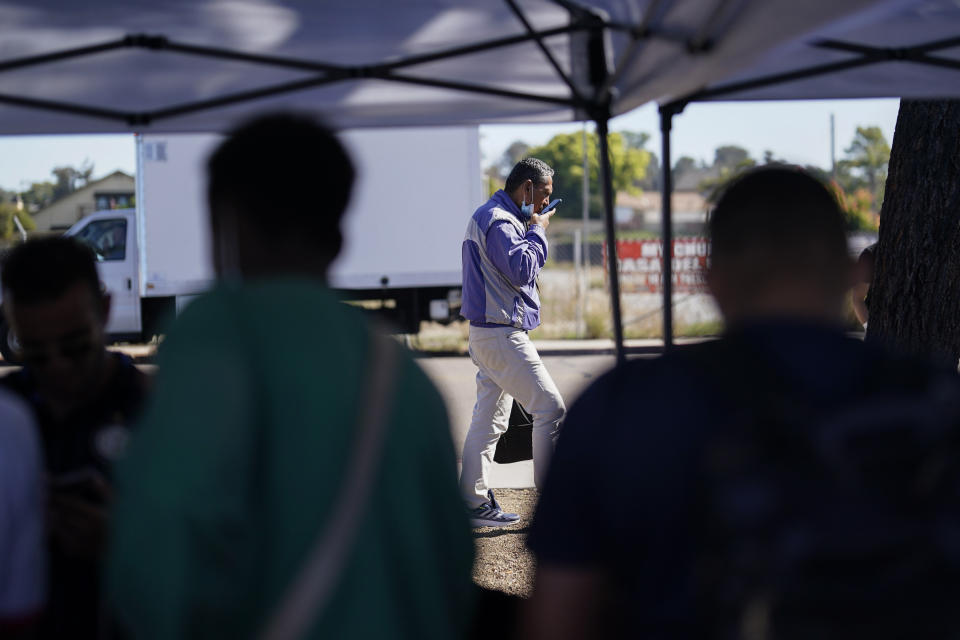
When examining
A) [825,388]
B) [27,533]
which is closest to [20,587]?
[27,533]

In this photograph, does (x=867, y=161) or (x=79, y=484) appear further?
(x=867, y=161)

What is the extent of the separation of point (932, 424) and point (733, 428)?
0.87ft

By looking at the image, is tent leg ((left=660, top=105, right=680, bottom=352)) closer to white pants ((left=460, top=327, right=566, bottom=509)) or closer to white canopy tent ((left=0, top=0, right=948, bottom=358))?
white canopy tent ((left=0, top=0, right=948, bottom=358))

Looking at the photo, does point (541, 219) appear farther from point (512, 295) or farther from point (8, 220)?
point (8, 220)

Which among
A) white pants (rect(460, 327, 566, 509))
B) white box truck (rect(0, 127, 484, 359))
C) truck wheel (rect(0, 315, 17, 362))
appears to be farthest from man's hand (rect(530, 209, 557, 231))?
truck wheel (rect(0, 315, 17, 362))

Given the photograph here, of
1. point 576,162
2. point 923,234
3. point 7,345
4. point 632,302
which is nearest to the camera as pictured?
point 923,234

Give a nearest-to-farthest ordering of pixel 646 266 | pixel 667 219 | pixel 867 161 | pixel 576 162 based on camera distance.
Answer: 1. pixel 667 219
2. pixel 646 266
3. pixel 867 161
4. pixel 576 162

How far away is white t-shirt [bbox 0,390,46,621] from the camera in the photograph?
53.3 inches

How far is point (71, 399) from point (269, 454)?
740 mm

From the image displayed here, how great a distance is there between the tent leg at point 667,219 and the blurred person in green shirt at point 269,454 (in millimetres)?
1658

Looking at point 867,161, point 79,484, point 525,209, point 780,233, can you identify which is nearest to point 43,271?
point 79,484

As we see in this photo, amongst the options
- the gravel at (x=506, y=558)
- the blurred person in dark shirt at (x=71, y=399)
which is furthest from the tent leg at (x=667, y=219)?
the blurred person in dark shirt at (x=71, y=399)

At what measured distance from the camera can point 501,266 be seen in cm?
468

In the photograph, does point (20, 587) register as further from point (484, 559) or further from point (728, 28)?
point (484, 559)
